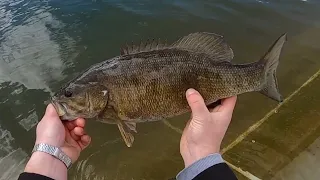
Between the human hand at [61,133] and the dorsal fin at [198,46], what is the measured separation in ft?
1.95

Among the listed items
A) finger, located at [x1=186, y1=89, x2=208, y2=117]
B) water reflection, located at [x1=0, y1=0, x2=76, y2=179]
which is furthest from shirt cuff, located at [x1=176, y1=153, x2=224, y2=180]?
water reflection, located at [x1=0, y1=0, x2=76, y2=179]

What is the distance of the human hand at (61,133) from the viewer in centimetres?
245

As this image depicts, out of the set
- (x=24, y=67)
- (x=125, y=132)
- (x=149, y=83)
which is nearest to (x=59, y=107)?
(x=125, y=132)

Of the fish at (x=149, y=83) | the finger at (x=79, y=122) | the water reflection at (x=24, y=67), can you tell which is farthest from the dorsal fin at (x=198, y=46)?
the water reflection at (x=24, y=67)

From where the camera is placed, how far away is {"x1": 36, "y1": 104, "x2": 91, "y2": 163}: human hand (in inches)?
96.5

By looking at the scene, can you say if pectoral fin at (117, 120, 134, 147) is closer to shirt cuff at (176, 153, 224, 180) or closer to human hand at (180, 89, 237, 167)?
human hand at (180, 89, 237, 167)

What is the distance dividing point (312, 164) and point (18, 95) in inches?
140

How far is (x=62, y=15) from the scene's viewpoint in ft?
21.8

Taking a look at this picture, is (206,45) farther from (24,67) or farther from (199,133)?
(24,67)

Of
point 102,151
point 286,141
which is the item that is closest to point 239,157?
point 286,141

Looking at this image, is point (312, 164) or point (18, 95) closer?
point (312, 164)

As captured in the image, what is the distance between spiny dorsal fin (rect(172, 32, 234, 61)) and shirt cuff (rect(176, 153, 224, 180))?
0.77m

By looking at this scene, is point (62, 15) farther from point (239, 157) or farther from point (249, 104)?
point (239, 157)

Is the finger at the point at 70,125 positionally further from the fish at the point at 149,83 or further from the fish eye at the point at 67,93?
the fish eye at the point at 67,93
